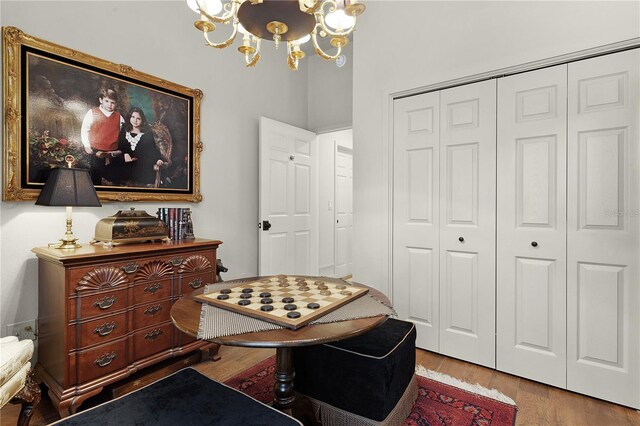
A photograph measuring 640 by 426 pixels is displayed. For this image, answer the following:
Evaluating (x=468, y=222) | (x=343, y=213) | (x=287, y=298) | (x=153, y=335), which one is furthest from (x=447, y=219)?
(x=343, y=213)

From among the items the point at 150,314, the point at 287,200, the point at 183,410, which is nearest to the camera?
the point at 183,410

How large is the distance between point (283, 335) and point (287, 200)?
108 inches

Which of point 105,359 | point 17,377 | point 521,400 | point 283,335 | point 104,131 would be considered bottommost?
point 521,400

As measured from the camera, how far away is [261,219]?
11.4 feet

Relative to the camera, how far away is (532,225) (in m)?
2.24

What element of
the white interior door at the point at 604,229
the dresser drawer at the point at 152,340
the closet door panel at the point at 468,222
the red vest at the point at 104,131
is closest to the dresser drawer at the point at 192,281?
the dresser drawer at the point at 152,340

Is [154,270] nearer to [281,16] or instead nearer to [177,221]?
[177,221]

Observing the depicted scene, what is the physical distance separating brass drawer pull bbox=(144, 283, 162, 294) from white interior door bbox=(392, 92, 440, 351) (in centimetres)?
182

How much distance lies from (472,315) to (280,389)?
1.64 meters

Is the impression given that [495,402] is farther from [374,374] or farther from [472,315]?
[374,374]

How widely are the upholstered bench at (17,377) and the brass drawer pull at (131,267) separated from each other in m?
0.56

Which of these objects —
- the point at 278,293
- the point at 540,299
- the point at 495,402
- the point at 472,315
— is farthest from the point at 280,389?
the point at 540,299

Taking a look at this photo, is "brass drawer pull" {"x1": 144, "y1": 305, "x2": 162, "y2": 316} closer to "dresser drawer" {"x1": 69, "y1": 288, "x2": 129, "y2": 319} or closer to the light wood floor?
"dresser drawer" {"x1": 69, "y1": 288, "x2": 129, "y2": 319}

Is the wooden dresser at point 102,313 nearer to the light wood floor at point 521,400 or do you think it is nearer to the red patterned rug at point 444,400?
the light wood floor at point 521,400
